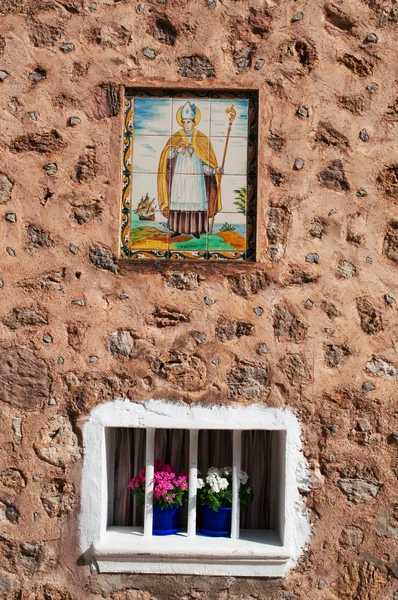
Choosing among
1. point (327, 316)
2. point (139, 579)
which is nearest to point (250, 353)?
point (327, 316)

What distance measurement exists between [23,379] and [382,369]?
7.48ft

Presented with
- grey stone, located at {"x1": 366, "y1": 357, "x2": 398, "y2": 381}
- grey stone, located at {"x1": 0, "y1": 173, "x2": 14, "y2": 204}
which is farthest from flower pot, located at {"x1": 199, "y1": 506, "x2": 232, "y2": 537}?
grey stone, located at {"x1": 0, "y1": 173, "x2": 14, "y2": 204}

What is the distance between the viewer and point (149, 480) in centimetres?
430

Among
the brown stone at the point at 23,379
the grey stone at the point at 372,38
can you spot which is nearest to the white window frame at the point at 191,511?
the brown stone at the point at 23,379

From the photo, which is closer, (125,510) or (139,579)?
(139,579)

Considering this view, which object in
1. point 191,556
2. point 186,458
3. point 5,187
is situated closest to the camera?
point 191,556

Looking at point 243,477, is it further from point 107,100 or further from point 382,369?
point 107,100

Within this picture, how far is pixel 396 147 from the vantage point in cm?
445

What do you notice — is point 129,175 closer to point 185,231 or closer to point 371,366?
point 185,231

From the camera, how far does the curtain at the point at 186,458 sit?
15.0 feet

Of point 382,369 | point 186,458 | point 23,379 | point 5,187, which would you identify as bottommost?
point 186,458

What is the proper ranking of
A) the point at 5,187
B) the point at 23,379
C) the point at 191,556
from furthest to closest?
the point at 5,187, the point at 23,379, the point at 191,556

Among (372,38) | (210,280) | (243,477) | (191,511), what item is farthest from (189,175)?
(191,511)

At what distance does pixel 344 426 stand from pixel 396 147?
72.7 inches
